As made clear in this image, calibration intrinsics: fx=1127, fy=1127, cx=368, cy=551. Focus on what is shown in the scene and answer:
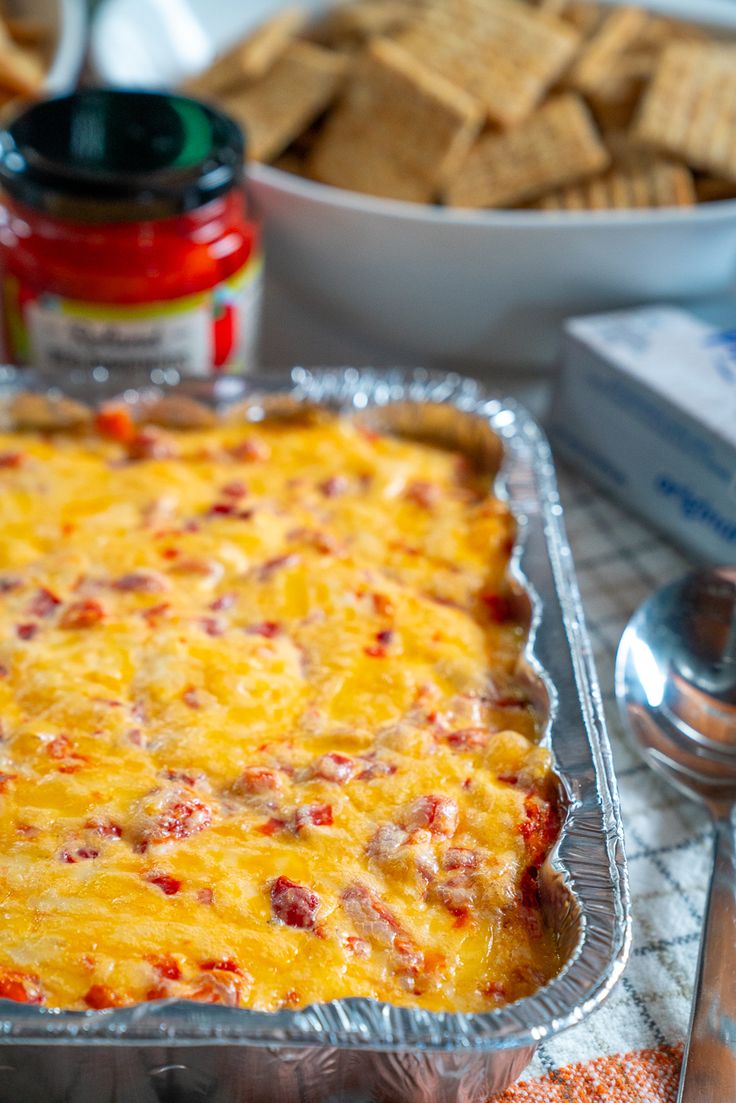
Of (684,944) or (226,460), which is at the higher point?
(226,460)

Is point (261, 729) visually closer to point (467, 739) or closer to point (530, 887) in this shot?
point (467, 739)

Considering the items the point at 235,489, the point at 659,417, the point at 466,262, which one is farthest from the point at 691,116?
the point at 235,489

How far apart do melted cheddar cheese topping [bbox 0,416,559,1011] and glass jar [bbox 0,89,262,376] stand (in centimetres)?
18

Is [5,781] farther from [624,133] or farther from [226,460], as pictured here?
[624,133]

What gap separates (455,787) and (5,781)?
20.0 inches

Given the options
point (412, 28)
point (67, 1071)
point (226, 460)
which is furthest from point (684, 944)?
point (412, 28)

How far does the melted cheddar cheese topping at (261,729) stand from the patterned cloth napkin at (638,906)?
0.16 meters

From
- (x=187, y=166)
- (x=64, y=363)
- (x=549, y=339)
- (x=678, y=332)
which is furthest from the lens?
(x=549, y=339)

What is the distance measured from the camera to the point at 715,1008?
3.98ft

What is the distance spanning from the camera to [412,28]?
2.33m

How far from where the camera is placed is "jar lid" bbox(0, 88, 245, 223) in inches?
67.2

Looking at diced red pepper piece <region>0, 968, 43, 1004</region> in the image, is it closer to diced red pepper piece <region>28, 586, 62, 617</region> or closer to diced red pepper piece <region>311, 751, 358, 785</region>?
diced red pepper piece <region>311, 751, 358, 785</region>

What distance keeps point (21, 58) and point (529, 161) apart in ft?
3.58

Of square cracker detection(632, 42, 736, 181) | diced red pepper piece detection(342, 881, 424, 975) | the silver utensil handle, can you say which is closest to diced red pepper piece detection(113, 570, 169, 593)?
diced red pepper piece detection(342, 881, 424, 975)
